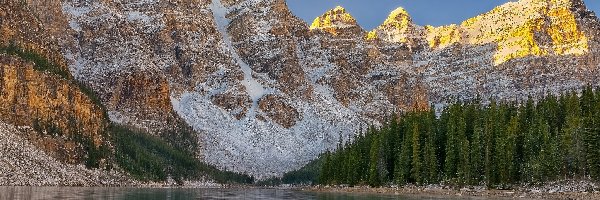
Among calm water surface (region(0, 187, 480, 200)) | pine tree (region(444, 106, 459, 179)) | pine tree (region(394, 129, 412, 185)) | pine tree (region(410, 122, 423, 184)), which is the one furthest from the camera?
pine tree (region(394, 129, 412, 185))

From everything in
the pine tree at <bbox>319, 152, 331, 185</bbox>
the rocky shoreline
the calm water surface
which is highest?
the pine tree at <bbox>319, 152, 331, 185</bbox>

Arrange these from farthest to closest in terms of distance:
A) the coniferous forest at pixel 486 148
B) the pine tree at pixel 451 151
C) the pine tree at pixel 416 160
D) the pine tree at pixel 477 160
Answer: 1. the pine tree at pixel 416 160
2. the pine tree at pixel 451 151
3. the pine tree at pixel 477 160
4. the coniferous forest at pixel 486 148

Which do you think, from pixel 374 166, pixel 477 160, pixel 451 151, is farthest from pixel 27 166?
pixel 477 160

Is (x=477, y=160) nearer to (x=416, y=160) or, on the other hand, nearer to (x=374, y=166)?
(x=416, y=160)

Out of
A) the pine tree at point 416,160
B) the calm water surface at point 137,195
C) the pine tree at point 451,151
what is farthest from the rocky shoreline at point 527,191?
the calm water surface at point 137,195

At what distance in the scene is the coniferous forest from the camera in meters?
108

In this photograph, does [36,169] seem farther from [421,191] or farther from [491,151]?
[491,151]

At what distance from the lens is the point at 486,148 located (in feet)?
400

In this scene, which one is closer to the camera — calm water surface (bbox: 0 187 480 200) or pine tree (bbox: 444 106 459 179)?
calm water surface (bbox: 0 187 480 200)

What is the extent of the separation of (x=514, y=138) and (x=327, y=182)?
70.6m

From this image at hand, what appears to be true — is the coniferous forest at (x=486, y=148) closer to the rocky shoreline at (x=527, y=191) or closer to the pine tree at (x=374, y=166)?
the pine tree at (x=374, y=166)

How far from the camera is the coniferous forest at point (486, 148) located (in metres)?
108

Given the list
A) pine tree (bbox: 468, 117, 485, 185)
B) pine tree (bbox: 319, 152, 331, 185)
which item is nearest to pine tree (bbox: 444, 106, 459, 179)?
pine tree (bbox: 468, 117, 485, 185)

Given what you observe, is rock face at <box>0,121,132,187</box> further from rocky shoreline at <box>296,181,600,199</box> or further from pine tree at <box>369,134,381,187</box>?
rocky shoreline at <box>296,181,600,199</box>
